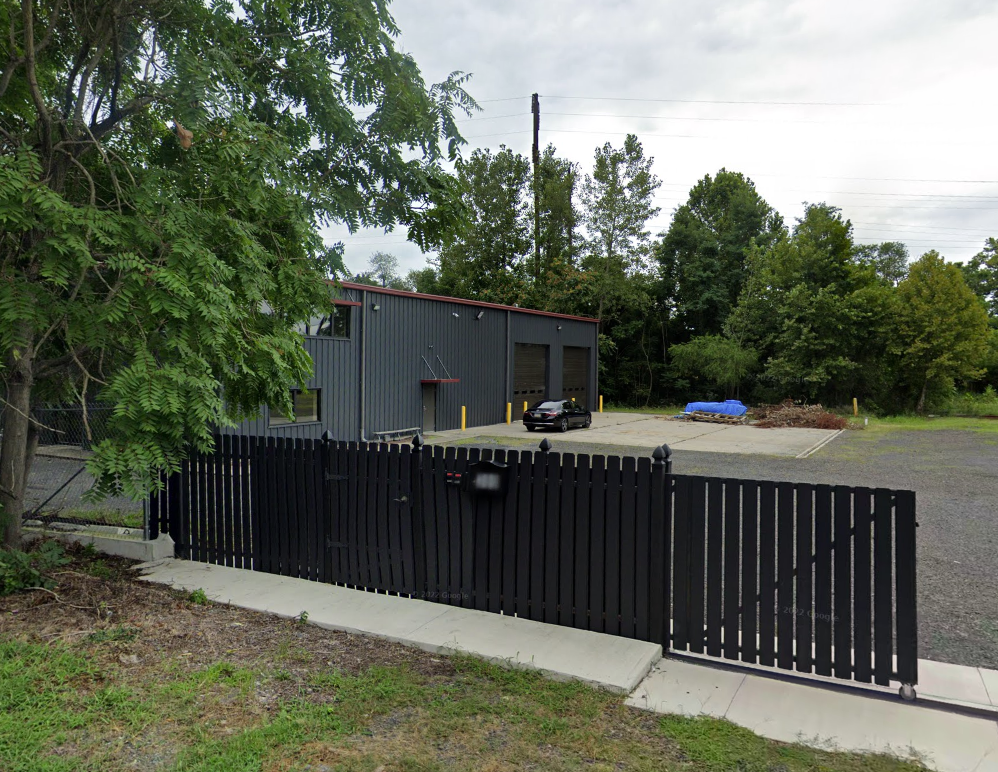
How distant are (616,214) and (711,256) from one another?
7.70 metres

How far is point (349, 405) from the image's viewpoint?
805 inches

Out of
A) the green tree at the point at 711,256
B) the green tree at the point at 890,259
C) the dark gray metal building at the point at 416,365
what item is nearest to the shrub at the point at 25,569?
the dark gray metal building at the point at 416,365

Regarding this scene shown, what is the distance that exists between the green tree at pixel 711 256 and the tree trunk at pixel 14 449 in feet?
140

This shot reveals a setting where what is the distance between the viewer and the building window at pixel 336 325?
19.1 metres

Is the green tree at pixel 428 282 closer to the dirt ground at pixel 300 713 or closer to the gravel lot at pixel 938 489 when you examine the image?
the gravel lot at pixel 938 489

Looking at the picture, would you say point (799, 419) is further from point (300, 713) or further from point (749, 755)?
point (300, 713)

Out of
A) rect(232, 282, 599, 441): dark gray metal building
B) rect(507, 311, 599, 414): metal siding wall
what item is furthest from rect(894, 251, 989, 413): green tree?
rect(232, 282, 599, 441): dark gray metal building

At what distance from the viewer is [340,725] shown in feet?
11.6

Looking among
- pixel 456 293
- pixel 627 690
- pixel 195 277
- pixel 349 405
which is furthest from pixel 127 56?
pixel 456 293

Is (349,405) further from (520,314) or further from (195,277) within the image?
(195,277)

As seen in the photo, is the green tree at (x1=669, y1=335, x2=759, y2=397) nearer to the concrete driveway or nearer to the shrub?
the concrete driveway

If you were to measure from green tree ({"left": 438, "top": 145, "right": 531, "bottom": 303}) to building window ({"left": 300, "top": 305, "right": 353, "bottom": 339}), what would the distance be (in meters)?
26.6

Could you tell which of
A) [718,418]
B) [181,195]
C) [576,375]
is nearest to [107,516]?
[181,195]

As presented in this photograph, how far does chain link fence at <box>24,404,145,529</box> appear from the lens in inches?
269
